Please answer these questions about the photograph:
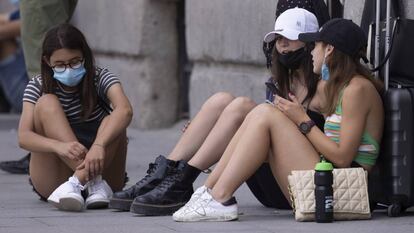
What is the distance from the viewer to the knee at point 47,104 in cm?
582

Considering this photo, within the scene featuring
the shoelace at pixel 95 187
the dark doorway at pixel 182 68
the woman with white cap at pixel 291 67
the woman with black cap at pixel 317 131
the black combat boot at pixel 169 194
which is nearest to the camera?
the woman with black cap at pixel 317 131

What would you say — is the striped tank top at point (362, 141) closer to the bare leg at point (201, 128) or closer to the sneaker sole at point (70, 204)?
the bare leg at point (201, 128)

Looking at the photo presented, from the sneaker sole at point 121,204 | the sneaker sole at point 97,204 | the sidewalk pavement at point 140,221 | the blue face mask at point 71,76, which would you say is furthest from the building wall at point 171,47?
the sneaker sole at point 121,204

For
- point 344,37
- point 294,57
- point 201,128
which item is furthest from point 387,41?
point 201,128

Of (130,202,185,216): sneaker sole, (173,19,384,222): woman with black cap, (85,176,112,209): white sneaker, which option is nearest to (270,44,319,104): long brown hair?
(173,19,384,222): woman with black cap

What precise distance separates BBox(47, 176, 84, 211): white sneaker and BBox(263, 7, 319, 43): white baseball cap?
3.67 ft

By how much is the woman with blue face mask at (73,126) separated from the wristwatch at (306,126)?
1.05m

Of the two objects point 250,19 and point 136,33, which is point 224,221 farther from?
point 136,33

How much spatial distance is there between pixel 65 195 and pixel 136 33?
442cm

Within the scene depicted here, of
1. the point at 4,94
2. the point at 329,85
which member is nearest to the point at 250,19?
the point at 329,85

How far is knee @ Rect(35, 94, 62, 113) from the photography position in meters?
5.82

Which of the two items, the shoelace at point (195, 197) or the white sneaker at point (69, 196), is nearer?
the shoelace at point (195, 197)

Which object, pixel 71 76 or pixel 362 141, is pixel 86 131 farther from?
pixel 362 141

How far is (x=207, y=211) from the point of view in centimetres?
525
